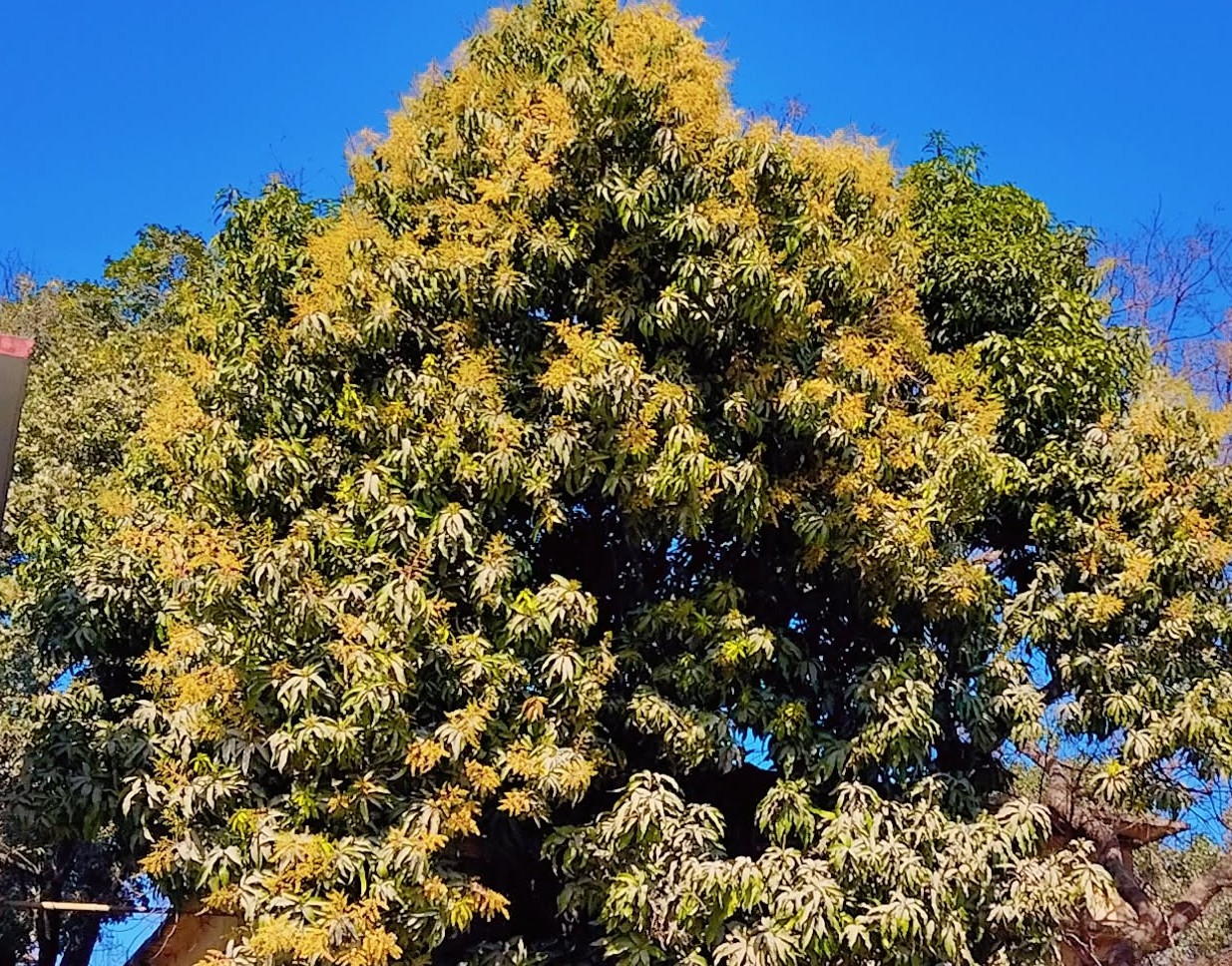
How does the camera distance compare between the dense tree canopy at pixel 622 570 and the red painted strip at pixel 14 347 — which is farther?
the dense tree canopy at pixel 622 570

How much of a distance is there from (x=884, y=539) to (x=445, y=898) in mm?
2853

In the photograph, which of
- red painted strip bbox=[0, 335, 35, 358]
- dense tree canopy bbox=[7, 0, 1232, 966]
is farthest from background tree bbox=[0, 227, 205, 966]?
red painted strip bbox=[0, 335, 35, 358]

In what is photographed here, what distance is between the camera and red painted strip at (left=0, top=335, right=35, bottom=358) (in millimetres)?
3941

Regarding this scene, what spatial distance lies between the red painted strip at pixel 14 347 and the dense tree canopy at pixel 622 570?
186 centimetres

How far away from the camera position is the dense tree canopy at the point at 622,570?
18.0 feet

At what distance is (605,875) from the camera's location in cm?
568

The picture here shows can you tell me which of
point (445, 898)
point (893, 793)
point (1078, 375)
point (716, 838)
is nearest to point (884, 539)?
point (893, 793)

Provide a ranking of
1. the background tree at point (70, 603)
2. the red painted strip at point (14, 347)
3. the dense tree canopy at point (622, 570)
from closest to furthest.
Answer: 1. the red painted strip at point (14, 347)
2. the dense tree canopy at point (622, 570)
3. the background tree at point (70, 603)

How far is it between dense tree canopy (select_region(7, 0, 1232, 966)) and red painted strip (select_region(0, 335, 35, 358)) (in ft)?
6.09

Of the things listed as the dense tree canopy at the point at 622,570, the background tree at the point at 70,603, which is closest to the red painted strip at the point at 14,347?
the dense tree canopy at the point at 622,570

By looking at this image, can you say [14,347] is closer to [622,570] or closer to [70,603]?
[622,570]

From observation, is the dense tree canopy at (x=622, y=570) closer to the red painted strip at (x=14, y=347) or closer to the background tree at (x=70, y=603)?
the background tree at (x=70, y=603)

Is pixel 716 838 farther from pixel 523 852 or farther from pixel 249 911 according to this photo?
pixel 249 911

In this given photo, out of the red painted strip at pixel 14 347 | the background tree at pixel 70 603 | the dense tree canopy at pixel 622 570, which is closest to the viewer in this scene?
the red painted strip at pixel 14 347
